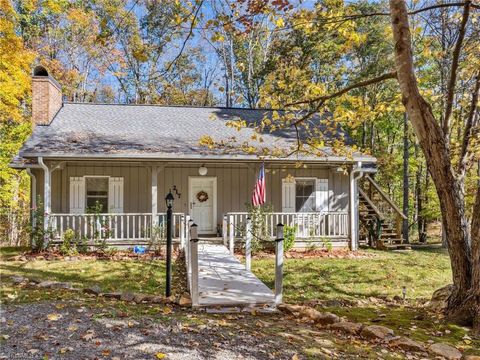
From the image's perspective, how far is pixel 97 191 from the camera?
1220cm

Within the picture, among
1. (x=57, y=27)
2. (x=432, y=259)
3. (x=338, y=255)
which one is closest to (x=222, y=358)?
(x=338, y=255)

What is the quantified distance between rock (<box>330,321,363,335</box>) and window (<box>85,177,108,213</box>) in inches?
362

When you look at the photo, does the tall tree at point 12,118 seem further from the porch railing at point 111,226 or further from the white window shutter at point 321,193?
the white window shutter at point 321,193

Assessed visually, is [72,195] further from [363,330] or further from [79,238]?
[363,330]

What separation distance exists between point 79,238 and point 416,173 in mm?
18461

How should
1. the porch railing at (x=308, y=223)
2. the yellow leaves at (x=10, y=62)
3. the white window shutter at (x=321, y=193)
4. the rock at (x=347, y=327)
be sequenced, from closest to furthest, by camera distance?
1. the rock at (x=347, y=327)
2. the porch railing at (x=308, y=223)
3. the white window shutter at (x=321, y=193)
4. the yellow leaves at (x=10, y=62)

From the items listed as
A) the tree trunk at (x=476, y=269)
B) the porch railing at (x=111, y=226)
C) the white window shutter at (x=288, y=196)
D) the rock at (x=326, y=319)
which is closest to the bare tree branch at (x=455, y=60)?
the tree trunk at (x=476, y=269)

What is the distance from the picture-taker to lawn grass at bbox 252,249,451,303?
7312mm

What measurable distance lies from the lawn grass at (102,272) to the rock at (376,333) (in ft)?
12.4

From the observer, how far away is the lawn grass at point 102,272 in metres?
7.34

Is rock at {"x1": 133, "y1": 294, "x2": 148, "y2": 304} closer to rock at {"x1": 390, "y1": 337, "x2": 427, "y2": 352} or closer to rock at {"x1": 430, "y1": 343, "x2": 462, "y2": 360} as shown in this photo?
rock at {"x1": 390, "y1": 337, "x2": 427, "y2": 352}

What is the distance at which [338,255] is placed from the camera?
1129 centimetres

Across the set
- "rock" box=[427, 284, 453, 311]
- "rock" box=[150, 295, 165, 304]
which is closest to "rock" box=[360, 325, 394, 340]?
"rock" box=[427, 284, 453, 311]

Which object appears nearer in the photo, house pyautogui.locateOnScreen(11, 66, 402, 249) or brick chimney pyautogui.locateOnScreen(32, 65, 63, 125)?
house pyautogui.locateOnScreen(11, 66, 402, 249)
